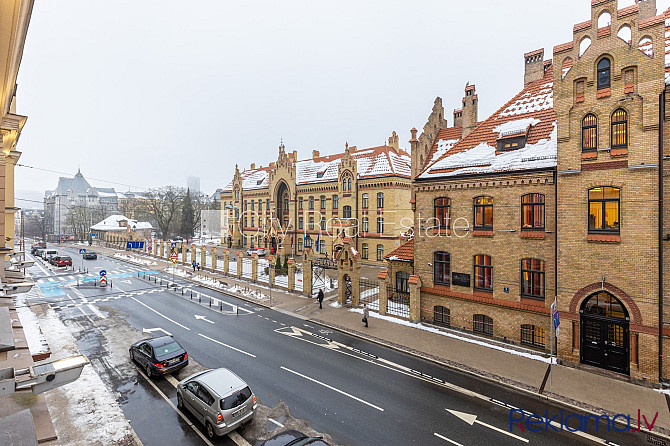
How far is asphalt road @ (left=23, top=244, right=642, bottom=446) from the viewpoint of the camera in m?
10.4

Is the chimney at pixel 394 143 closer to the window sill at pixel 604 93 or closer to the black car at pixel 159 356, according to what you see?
the window sill at pixel 604 93

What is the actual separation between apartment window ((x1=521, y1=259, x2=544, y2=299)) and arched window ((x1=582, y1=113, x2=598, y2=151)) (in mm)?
5916

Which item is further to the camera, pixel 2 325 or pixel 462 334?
pixel 462 334

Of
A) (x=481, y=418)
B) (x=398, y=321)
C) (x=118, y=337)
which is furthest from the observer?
(x=398, y=321)

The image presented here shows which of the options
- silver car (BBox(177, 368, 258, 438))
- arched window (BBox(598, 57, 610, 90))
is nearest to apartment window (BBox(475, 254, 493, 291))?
arched window (BBox(598, 57, 610, 90))

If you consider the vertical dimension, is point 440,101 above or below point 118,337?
above

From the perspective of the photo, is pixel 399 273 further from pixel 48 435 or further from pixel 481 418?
pixel 48 435

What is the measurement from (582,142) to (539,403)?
11.6 metres

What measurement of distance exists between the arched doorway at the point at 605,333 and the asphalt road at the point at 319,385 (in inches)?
184

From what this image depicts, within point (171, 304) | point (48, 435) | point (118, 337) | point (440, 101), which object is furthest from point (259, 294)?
point (440, 101)

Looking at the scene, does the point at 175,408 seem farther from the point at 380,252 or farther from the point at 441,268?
the point at 380,252

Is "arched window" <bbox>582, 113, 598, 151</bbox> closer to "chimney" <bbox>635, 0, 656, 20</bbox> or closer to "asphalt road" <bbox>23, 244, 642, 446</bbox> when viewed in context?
"chimney" <bbox>635, 0, 656, 20</bbox>

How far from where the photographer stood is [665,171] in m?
13.3

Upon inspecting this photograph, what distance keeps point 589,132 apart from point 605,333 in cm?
920
